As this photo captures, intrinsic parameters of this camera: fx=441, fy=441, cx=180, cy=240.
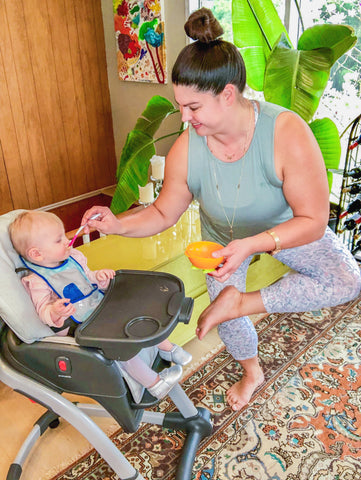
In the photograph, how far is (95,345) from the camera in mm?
1064

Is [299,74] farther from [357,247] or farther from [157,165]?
[357,247]

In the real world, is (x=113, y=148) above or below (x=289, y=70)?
below

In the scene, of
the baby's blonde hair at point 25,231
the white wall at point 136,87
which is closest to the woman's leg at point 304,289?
the baby's blonde hair at point 25,231

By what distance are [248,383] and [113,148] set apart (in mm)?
2481

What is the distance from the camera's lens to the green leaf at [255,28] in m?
2.16

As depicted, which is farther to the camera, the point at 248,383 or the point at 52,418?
the point at 248,383

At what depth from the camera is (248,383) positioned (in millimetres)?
1729

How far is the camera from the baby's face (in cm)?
128

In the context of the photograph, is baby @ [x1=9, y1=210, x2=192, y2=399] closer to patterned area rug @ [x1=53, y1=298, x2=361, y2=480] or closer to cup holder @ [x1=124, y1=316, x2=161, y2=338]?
cup holder @ [x1=124, y1=316, x2=161, y2=338]

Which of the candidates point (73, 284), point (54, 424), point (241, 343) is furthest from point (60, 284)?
point (241, 343)

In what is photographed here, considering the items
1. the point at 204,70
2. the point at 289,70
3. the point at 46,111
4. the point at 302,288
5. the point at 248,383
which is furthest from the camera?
the point at 46,111

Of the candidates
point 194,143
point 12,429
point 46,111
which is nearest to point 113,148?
point 46,111

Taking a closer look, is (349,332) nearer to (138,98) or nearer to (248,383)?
(248,383)

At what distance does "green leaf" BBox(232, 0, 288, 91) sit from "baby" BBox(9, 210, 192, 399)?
4.78ft
